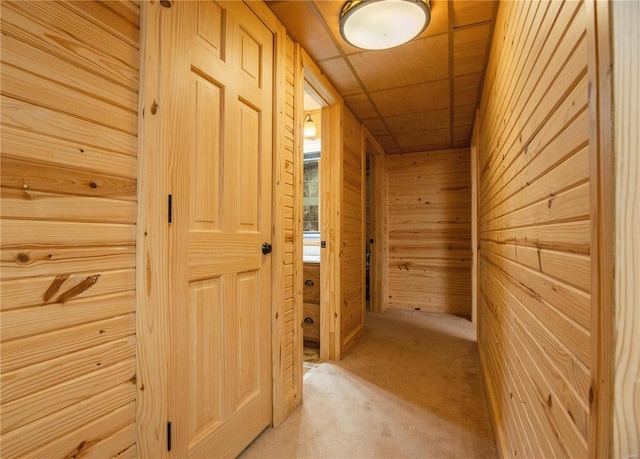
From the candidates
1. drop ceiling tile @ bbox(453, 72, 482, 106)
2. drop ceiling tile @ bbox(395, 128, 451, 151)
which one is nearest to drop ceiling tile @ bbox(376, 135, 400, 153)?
drop ceiling tile @ bbox(395, 128, 451, 151)

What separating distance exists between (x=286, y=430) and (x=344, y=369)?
0.88 meters

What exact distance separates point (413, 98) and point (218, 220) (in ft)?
Result: 7.16

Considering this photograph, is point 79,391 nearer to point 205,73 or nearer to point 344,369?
point 205,73

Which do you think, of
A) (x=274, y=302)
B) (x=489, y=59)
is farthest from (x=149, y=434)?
(x=489, y=59)

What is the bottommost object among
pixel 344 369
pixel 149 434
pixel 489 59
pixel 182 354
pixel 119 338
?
pixel 344 369

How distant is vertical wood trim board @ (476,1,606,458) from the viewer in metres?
0.61

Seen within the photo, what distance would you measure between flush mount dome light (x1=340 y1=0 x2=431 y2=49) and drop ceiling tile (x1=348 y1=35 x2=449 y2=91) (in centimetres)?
26

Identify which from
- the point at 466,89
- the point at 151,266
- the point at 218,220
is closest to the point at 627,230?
the point at 151,266

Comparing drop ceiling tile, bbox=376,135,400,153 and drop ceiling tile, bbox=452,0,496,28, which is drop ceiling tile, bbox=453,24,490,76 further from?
drop ceiling tile, bbox=376,135,400,153

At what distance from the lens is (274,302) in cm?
175

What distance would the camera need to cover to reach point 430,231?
4.45 metres

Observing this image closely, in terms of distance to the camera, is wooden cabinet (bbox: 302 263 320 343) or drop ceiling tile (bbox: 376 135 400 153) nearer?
wooden cabinet (bbox: 302 263 320 343)

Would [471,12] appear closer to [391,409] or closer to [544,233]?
[544,233]

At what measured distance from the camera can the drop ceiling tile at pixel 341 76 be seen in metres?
2.24
